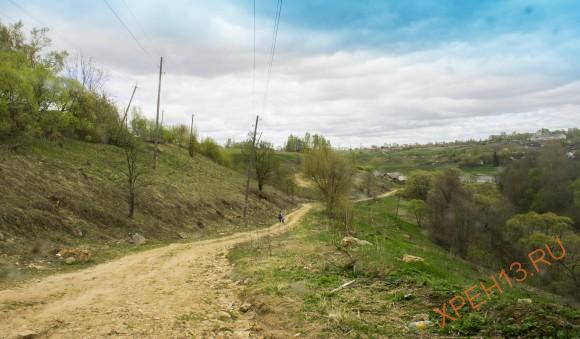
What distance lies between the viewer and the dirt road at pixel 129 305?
7.30 m

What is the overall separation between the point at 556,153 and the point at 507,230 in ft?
97.6

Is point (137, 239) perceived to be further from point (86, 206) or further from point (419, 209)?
point (419, 209)

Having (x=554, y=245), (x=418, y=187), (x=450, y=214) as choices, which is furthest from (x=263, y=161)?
(x=418, y=187)

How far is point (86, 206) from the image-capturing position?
882 inches

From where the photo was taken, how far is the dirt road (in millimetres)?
7305

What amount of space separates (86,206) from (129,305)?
15647 millimetres

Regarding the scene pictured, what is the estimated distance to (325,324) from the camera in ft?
23.2

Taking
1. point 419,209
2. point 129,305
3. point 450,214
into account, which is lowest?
point 419,209

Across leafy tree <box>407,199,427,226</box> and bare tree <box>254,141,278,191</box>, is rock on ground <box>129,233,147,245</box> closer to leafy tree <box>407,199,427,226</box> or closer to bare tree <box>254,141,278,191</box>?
bare tree <box>254,141,278,191</box>

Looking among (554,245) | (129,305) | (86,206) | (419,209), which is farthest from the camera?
(419,209)

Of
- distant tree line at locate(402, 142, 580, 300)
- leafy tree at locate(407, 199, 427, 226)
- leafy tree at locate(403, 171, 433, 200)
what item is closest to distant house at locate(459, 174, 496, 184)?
leafy tree at locate(403, 171, 433, 200)

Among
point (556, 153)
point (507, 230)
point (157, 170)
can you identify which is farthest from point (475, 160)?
point (157, 170)

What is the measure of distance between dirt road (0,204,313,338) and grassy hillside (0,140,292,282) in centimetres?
303

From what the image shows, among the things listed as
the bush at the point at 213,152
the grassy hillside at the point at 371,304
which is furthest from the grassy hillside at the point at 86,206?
the bush at the point at 213,152
